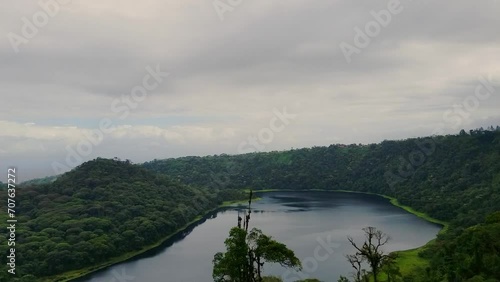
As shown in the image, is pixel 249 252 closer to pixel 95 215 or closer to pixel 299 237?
pixel 299 237

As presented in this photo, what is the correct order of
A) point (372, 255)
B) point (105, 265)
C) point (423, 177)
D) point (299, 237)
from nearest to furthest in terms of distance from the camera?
1. point (372, 255)
2. point (105, 265)
3. point (299, 237)
4. point (423, 177)

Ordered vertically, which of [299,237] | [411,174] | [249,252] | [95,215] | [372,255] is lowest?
[299,237]

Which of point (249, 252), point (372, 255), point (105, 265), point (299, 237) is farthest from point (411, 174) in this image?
point (372, 255)

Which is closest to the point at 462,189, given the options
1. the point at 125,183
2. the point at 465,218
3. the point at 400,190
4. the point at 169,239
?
the point at 400,190

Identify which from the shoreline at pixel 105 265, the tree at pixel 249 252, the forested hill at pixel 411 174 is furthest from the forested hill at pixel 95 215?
the forested hill at pixel 411 174

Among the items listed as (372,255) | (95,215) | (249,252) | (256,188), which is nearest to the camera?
(372,255)

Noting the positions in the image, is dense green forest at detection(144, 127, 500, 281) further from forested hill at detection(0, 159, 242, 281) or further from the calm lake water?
forested hill at detection(0, 159, 242, 281)

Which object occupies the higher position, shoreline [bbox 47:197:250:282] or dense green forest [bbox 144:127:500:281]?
dense green forest [bbox 144:127:500:281]

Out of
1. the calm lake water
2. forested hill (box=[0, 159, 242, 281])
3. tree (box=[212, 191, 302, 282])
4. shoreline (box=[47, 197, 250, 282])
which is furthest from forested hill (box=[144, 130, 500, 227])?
tree (box=[212, 191, 302, 282])
